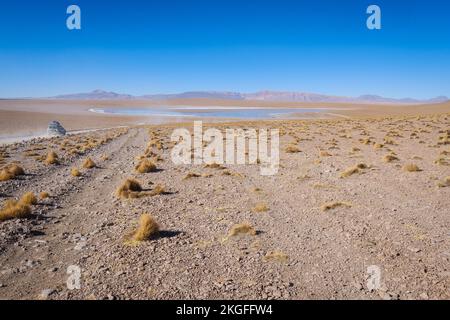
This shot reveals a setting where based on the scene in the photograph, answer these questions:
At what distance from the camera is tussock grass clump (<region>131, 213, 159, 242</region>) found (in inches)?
287

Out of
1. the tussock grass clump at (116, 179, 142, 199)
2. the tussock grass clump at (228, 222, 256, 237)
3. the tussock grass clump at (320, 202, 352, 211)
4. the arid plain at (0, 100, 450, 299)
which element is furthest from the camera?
the tussock grass clump at (116, 179, 142, 199)

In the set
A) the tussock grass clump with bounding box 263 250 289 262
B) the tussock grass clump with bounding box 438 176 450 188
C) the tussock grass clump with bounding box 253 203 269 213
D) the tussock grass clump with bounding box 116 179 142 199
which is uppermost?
the tussock grass clump with bounding box 438 176 450 188

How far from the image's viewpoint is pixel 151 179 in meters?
13.7

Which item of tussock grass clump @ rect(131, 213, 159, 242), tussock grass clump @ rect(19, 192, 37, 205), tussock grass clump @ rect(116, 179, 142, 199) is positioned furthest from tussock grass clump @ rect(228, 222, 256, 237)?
tussock grass clump @ rect(19, 192, 37, 205)

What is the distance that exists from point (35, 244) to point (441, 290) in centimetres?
716

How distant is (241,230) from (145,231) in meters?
1.99

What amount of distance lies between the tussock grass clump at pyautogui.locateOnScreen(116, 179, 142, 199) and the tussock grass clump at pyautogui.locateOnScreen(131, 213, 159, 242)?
3227mm

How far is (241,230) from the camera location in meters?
7.66

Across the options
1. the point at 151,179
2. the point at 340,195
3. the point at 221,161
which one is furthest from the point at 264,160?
the point at 340,195

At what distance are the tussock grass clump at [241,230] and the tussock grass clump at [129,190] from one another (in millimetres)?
4169

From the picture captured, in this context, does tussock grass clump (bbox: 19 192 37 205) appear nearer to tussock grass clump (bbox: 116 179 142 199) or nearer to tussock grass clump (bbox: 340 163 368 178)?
tussock grass clump (bbox: 116 179 142 199)

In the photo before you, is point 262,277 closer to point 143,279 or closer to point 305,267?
point 305,267

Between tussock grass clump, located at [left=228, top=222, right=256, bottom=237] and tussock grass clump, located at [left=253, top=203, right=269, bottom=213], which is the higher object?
tussock grass clump, located at [left=253, top=203, right=269, bottom=213]

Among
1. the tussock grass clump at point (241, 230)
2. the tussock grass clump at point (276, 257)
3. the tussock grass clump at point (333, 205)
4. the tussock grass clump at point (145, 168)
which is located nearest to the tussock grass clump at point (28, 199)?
the tussock grass clump at point (145, 168)
